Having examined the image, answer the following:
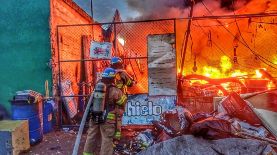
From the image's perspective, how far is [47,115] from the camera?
7.55 meters

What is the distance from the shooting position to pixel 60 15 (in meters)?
9.01

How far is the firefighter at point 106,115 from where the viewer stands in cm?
528

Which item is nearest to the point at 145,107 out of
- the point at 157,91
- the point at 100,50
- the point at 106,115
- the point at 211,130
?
the point at 157,91

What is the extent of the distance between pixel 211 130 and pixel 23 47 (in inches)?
244

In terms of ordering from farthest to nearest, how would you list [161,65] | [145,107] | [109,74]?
1. [145,107]
2. [161,65]
3. [109,74]

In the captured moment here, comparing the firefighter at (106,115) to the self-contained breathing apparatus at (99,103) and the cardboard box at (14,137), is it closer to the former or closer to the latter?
the self-contained breathing apparatus at (99,103)

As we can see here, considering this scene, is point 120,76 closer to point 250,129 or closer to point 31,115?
point 31,115

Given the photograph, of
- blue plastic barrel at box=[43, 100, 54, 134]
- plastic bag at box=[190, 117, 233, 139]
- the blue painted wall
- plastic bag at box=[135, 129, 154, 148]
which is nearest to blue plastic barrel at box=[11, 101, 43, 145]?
blue plastic barrel at box=[43, 100, 54, 134]

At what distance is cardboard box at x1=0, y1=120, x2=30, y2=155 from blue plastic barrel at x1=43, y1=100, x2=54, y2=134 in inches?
47.9

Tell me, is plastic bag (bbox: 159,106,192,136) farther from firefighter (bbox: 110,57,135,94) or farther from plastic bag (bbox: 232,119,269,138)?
firefighter (bbox: 110,57,135,94)

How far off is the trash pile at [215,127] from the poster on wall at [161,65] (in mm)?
1068

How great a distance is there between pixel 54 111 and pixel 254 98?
18.0 ft

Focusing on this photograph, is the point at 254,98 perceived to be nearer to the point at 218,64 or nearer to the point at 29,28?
the point at 29,28

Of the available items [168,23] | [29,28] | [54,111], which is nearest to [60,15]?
[29,28]
